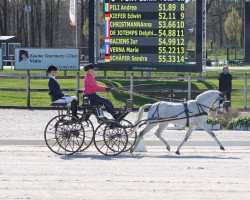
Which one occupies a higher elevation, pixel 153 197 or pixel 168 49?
pixel 168 49

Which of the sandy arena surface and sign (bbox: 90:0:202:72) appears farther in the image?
sign (bbox: 90:0:202:72)

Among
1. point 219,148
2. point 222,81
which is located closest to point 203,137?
point 219,148

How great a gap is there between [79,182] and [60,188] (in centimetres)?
67

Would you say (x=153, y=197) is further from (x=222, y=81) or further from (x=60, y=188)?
(x=222, y=81)

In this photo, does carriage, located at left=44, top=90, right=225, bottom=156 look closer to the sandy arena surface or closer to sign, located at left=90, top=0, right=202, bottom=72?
the sandy arena surface

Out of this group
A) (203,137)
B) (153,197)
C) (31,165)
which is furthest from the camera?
(203,137)

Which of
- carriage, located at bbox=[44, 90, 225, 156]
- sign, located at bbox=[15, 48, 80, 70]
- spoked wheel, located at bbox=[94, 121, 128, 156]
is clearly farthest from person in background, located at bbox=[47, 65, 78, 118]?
sign, located at bbox=[15, 48, 80, 70]

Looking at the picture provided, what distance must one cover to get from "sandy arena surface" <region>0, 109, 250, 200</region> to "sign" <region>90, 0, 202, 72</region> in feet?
38.1

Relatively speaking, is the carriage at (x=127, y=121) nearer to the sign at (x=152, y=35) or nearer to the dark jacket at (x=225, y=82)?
the dark jacket at (x=225, y=82)

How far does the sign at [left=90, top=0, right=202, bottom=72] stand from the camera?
103 feet

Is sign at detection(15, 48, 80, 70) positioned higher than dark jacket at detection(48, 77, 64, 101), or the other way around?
sign at detection(15, 48, 80, 70)

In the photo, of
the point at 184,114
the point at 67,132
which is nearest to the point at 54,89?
the point at 67,132

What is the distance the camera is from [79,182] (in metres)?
12.5

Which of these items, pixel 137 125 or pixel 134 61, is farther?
pixel 134 61
